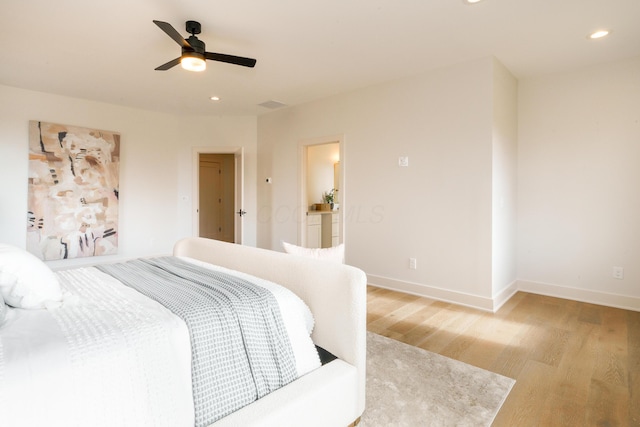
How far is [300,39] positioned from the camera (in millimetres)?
2955

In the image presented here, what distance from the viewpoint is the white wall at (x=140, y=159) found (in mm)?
4223

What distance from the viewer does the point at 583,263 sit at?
362cm

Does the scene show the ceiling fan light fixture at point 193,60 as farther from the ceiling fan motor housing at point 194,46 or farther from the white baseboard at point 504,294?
the white baseboard at point 504,294

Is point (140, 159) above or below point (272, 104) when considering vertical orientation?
below

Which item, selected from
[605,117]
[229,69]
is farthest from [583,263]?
[229,69]

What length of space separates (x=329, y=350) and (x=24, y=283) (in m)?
1.32

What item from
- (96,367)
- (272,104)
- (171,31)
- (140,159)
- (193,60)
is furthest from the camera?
(140,159)

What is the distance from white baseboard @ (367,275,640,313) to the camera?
11.0 ft

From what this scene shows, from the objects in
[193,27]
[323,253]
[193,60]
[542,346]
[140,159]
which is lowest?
[542,346]

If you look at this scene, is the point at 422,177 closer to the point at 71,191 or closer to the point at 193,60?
the point at 193,60

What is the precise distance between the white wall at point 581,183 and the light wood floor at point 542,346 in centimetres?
34

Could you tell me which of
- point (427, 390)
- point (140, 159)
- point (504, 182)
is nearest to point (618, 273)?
point (504, 182)

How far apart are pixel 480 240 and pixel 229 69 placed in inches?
127

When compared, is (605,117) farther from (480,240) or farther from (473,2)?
(473,2)
